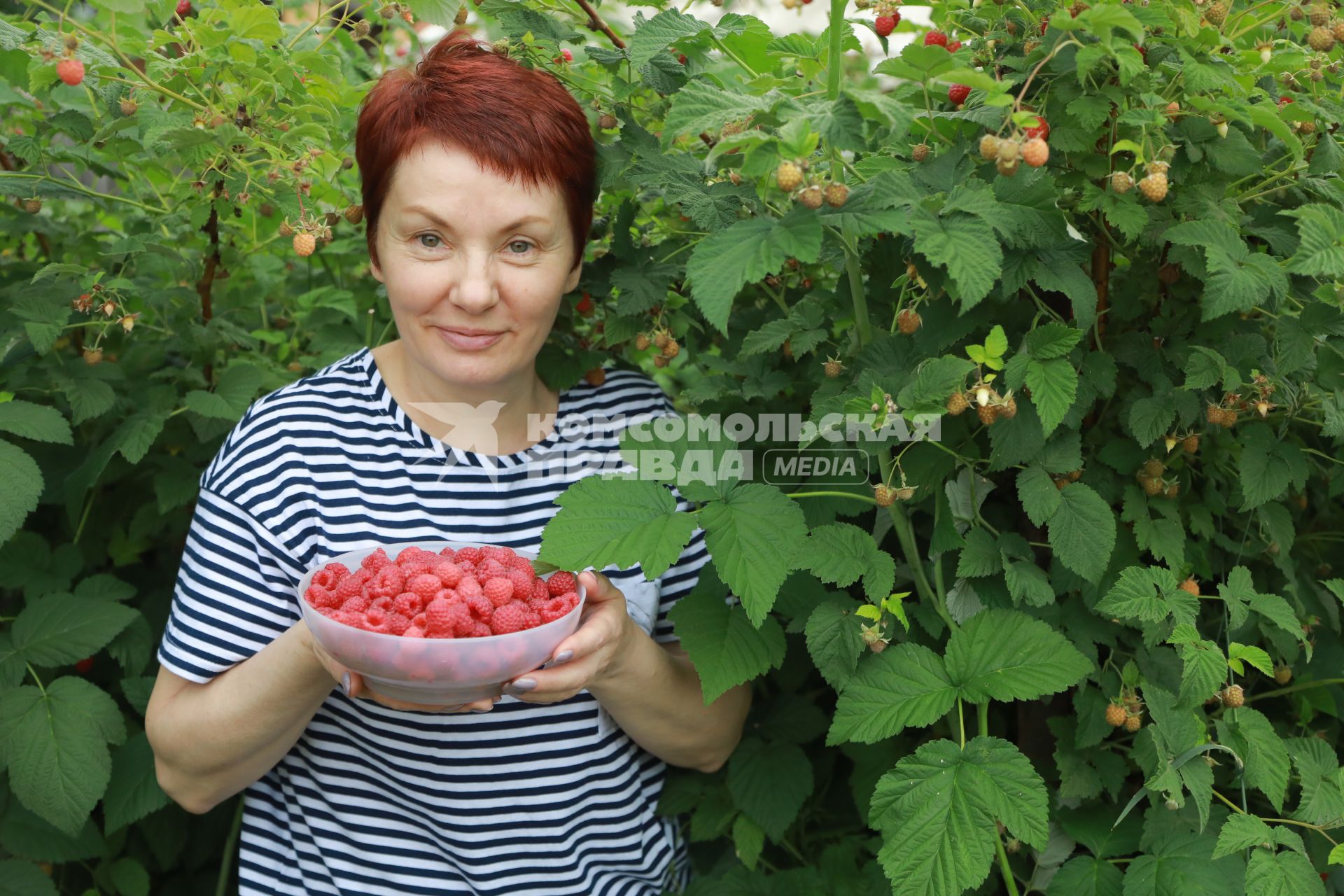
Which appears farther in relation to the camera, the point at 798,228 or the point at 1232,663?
the point at 1232,663

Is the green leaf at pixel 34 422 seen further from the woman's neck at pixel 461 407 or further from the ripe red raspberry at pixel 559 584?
the ripe red raspberry at pixel 559 584

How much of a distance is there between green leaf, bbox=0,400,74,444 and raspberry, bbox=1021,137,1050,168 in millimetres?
1481

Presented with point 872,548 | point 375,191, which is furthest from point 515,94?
point 872,548

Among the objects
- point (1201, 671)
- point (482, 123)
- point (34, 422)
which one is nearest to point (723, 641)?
point (1201, 671)

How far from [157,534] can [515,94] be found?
3.94 ft

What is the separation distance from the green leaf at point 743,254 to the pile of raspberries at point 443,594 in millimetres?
437

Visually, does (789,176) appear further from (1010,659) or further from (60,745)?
(60,745)

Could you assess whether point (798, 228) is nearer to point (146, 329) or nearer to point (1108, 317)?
point (1108, 317)

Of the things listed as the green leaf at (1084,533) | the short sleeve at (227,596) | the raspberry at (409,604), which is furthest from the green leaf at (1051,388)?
the short sleeve at (227,596)

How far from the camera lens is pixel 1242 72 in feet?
4.36

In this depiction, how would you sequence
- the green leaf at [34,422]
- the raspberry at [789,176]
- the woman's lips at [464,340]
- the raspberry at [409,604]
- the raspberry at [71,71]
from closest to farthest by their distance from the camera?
the raspberry at [789,176], the raspberry at [409,604], the raspberry at [71,71], the woman's lips at [464,340], the green leaf at [34,422]

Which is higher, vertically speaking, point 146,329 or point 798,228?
point 798,228

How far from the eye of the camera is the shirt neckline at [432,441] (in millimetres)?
1746

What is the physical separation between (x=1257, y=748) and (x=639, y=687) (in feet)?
2.62
